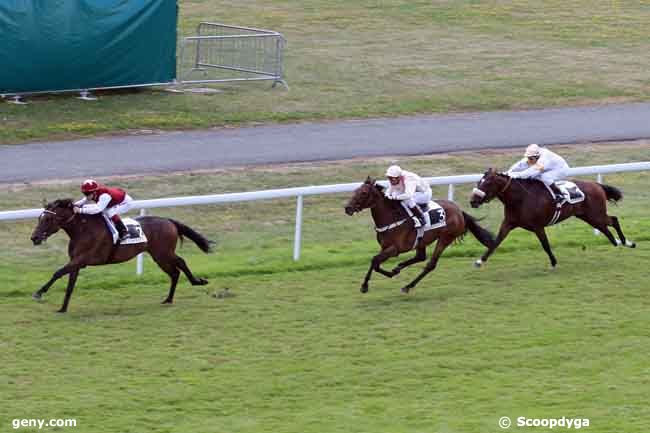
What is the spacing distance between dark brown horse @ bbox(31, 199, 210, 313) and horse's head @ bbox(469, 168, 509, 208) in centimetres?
275

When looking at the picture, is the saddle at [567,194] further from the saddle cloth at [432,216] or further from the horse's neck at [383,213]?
the horse's neck at [383,213]

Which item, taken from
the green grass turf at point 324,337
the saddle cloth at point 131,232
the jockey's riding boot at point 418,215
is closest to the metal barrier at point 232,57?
the green grass turf at point 324,337

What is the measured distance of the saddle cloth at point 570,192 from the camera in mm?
14039

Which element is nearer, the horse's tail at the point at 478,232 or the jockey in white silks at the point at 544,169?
the horse's tail at the point at 478,232

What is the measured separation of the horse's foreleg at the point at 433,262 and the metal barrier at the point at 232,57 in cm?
1000

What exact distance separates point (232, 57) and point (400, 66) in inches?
116

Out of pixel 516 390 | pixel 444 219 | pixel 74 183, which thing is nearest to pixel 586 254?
pixel 444 219

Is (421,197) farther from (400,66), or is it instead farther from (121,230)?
(400,66)

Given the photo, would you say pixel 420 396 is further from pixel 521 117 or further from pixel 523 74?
pixel 523 74

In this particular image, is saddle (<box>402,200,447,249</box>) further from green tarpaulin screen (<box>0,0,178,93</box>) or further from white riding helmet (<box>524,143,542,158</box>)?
green tarpaulin screen (<box>0,0,178,93</box>)

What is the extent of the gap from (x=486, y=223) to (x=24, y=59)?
8.11 metres

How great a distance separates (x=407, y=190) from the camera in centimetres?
1300

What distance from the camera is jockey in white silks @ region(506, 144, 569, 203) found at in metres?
13.9

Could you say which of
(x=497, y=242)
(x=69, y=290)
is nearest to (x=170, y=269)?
(x=69, y=290)
